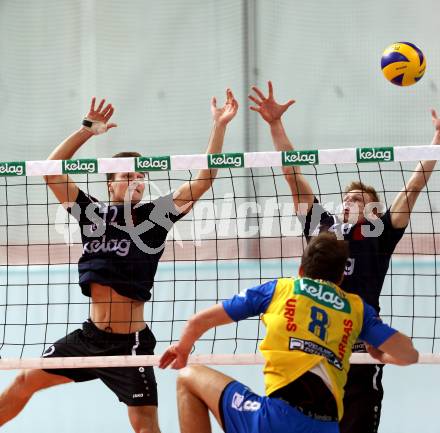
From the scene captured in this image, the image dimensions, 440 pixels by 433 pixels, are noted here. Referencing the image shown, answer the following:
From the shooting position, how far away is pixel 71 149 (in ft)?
20.6

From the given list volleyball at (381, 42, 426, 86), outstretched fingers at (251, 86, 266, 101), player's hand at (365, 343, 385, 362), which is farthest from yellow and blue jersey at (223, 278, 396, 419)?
volleyball at (381, 42, 426, 86)

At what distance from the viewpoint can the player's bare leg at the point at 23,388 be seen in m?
6.06

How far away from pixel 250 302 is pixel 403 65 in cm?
319

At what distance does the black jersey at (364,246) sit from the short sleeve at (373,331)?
153cm

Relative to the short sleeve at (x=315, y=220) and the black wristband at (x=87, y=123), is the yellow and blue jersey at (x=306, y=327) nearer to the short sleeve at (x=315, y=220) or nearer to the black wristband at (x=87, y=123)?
the short sleeve at (x=315, y=220)

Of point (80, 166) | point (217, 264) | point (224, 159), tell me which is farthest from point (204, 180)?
point (217, 264)

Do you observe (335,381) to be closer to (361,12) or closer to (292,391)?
(292,391)

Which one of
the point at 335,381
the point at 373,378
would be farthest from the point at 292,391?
the point at 373,378

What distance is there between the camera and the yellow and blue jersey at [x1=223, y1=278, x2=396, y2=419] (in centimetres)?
409

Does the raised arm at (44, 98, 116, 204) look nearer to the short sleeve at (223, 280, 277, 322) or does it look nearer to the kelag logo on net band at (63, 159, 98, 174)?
the kelag logo on net band at (63, 159, 98, 174)

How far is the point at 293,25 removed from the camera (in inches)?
399

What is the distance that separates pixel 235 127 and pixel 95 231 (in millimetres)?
4175

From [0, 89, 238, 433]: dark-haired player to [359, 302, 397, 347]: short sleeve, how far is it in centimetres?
209

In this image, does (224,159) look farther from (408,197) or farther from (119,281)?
(408,197)
